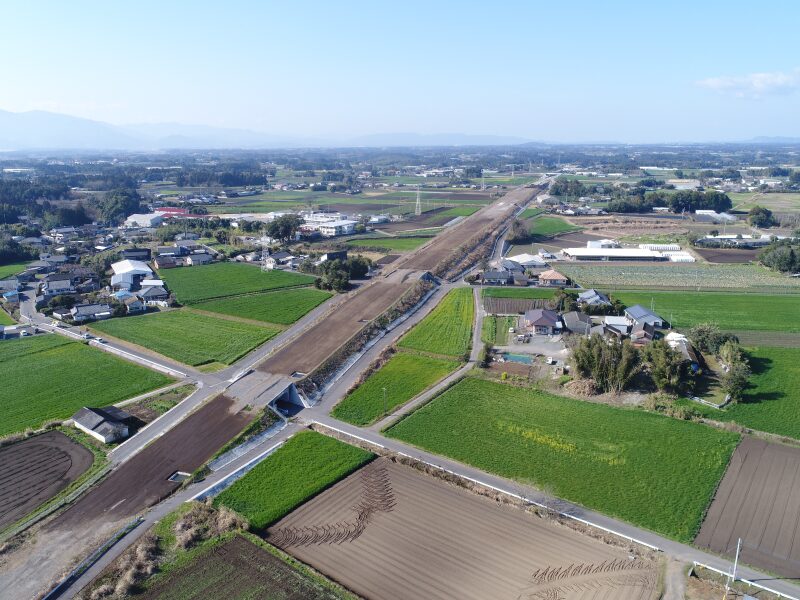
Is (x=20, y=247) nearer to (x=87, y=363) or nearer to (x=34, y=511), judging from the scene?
(x=87, y=363)

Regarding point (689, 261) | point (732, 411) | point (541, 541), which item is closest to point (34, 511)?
point (541, 541)

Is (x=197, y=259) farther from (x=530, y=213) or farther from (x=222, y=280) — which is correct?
(x=530, y=213)

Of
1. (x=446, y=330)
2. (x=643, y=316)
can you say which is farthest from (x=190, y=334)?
(x=643, y=316)

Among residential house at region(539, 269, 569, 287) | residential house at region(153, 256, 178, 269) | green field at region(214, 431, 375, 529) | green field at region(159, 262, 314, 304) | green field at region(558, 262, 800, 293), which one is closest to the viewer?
green field at region(214, 431, 375, 529)

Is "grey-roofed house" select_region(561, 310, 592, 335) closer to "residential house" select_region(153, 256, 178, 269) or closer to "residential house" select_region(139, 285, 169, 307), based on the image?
"residential house" select_region(139, 285, 169, 307)

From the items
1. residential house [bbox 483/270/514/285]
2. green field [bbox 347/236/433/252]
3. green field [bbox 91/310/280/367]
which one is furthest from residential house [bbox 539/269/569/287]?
green field [bbox 91/310/280/367]

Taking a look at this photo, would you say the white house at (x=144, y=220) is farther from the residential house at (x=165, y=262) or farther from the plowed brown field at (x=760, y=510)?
the plowed brown field at (x=760, y=510)

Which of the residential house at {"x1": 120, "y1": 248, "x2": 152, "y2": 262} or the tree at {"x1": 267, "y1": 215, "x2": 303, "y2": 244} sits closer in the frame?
the residential house at {"x1": 120, "y1": 248, "x2": 152, "y2": 262}
